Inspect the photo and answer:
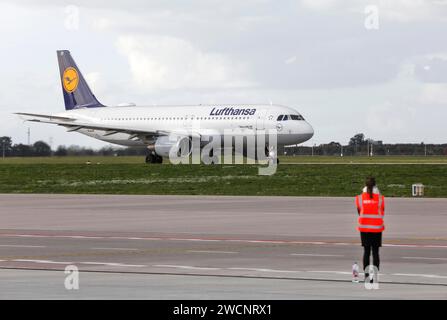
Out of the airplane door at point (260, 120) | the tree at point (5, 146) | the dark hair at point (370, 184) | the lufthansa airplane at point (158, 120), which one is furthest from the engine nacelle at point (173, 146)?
the dark hair at point (370, 184)

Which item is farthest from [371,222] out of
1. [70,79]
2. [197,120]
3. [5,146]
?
[5,146]

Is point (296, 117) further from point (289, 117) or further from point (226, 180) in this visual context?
point (226, 180)

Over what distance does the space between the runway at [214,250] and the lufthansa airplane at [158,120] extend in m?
39.7

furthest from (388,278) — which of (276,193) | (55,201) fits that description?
(276,193)

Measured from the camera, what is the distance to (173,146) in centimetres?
9969

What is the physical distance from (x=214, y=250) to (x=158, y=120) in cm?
7316

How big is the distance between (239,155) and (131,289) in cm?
7852

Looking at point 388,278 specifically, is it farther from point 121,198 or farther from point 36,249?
point 121,198

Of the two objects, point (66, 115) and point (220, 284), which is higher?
point (66, 115)

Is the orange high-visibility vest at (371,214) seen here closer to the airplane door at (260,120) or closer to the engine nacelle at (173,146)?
the airplane door at (260,120)

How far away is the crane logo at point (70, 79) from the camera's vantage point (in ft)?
382

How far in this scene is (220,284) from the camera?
75.8 ft

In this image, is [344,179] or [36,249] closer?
[36,249]

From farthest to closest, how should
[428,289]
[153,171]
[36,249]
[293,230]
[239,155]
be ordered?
[239,155] < [153,171] < [293,230] < [36,249] < [428,289]
